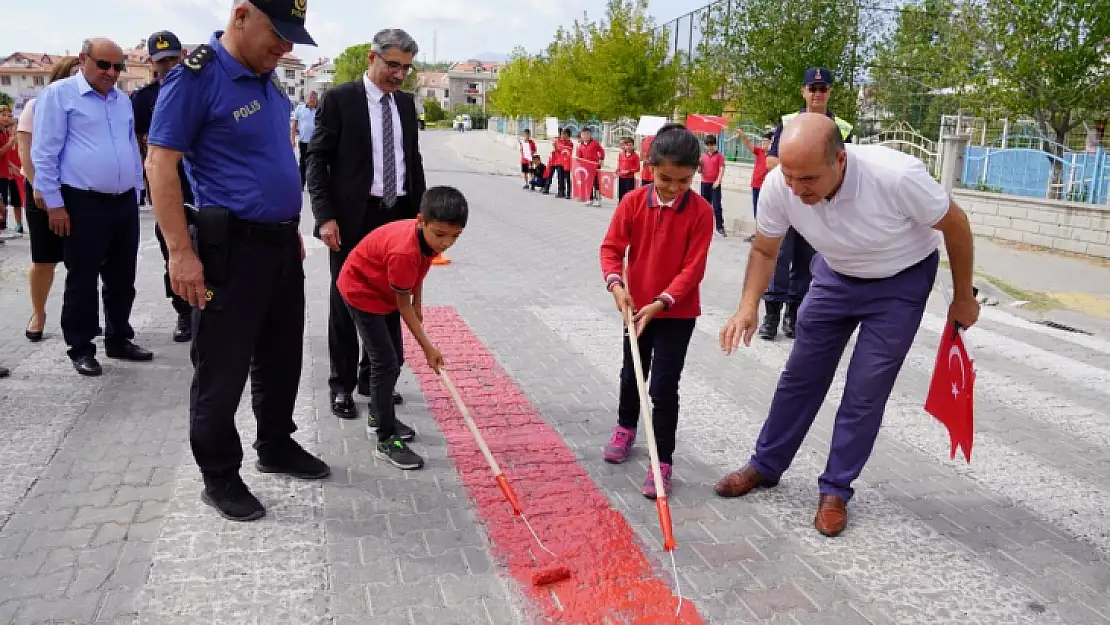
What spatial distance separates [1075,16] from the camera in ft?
42.4

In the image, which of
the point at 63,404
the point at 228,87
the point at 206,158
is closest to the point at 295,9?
the point at 228,87

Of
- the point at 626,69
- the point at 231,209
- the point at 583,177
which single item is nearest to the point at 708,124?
the point at 583,177

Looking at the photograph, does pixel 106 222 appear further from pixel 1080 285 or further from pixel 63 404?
pixel 1080 285

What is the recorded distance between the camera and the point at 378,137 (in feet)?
15.4

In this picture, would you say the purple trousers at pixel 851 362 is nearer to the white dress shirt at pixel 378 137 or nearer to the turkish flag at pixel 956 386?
the turkish flag at pixel 956 386

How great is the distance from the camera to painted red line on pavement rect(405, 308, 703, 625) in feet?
10.00

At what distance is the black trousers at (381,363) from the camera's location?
4.18 m

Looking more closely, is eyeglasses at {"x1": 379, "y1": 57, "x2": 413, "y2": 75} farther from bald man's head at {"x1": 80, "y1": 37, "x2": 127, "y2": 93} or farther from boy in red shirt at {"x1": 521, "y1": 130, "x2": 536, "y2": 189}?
boy in red shirt at {"x1": 521, "y1": 130, "x2": 536, "y2": 189}

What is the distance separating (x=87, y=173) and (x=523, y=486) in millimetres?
3544

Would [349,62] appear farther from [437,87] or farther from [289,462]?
[289,462]

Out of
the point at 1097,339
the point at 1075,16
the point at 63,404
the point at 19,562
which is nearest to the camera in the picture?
the point at 19,562

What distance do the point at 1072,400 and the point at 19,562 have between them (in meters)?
5.90

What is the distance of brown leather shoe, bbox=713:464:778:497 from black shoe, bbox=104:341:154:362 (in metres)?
4.05

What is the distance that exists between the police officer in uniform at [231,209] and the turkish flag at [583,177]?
53.5 ft
